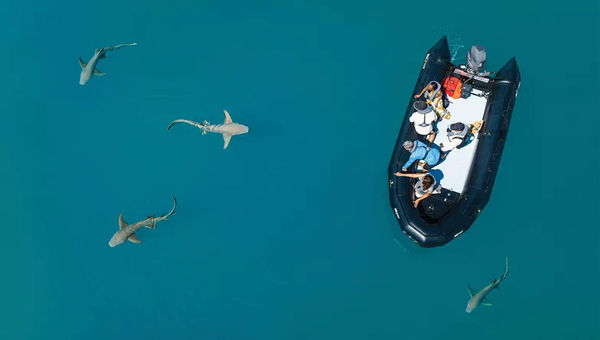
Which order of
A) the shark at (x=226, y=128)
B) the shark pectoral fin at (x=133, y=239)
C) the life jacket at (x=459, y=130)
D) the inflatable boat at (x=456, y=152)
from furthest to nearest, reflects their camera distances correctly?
the shark pectoral fin at (x=133, y=239), the shark at (x=226, y=128), the inflatable boat at (x=456, y=152), the life jacket at (x=459, y=130)

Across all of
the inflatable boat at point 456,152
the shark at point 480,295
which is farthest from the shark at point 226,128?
the shark at point 480,295

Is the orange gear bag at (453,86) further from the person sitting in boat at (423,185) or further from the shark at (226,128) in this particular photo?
the shark at (226,128)

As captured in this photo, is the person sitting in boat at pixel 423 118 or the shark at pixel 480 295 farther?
the shark at pixel 480 295

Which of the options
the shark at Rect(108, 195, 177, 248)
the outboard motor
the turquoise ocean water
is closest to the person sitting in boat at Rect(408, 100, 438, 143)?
the turquoise ocean water

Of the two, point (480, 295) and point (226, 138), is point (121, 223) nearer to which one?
point (226, 138)

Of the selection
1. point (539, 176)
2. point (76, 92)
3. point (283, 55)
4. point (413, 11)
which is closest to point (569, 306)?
point (539, 176)

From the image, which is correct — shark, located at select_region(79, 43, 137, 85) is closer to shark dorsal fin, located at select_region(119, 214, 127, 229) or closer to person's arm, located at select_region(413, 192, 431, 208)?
shark dorsal fin, located at select_region(119, 214, 127, 229)
